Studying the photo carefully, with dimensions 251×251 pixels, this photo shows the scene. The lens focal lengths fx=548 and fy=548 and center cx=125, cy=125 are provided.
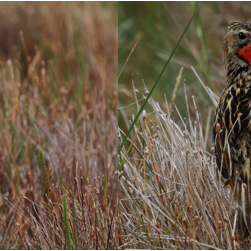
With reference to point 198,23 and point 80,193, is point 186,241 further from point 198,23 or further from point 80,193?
point 198,23

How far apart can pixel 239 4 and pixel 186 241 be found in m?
1.33

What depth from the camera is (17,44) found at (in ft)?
10.5

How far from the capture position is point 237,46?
5.44ft

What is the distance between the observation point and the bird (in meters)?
1.35

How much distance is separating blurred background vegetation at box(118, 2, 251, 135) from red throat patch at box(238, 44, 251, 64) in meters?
0.49

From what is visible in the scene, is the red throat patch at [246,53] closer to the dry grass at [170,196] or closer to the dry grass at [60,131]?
the dry grass at [170,196]

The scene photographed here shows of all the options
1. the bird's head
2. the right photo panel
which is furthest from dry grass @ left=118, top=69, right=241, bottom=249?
the bird's head

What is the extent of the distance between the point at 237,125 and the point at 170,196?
27cm

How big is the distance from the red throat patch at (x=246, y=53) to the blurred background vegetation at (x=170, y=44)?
49cm

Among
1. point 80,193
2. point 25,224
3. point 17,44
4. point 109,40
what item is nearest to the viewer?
point 80,193

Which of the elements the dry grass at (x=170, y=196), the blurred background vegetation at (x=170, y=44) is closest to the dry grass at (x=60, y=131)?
the dry grass at (x=170, y=196)

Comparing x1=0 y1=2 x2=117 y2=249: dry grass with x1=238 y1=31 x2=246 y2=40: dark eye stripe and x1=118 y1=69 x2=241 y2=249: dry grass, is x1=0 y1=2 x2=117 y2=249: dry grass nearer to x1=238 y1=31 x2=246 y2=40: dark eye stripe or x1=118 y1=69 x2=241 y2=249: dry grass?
x1=118 y1=69 x2=241 y2=249: dry grass

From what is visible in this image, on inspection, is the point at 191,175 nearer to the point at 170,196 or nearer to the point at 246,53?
Result: the point at 170,196

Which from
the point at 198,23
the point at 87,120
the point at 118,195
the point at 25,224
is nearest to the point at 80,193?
the point at 118,195
